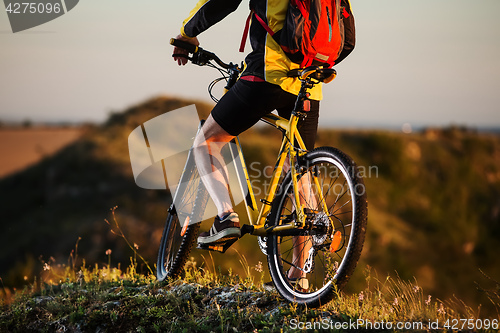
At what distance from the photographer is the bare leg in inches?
160

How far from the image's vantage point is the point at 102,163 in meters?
35.9

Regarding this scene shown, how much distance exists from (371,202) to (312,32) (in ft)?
133

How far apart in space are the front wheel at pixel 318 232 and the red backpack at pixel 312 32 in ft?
2.23

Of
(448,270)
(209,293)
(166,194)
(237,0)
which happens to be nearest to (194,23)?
(237,0)

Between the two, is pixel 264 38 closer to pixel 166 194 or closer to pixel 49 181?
pixel 166 194

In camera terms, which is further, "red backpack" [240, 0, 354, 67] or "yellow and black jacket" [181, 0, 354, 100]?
"yellow and black jacket" [181, 0, 354, 100]

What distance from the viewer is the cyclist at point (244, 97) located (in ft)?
12.0

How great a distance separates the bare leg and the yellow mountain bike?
0.19 m

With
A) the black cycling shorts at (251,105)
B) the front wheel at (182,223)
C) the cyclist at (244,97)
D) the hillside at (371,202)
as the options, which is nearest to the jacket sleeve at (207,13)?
the cyclist at (244,97)

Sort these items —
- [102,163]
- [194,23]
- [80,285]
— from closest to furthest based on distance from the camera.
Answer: [194,23], [80,285], [102,163]

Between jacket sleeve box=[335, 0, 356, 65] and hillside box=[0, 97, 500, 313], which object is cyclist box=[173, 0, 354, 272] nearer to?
jacket sleeve box=[335, 0, 356, 65]

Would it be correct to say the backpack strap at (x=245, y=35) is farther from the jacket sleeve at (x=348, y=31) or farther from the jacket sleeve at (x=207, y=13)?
the jacket sleeve at (x=348, y=31)

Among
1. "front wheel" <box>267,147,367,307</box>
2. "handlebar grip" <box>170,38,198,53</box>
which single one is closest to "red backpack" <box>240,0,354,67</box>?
"front wheel" <box>267,147,367,307</box>

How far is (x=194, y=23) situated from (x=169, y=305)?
2.28 meters
